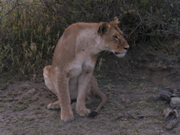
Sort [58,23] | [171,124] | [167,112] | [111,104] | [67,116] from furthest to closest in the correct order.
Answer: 1. [58,23]
2. [111,104]
3. [67,116]
4. [167,112]
5. [171,124]

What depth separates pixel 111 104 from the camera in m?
4.53

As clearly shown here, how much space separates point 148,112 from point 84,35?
132 centimetres

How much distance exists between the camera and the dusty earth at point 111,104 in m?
3.83

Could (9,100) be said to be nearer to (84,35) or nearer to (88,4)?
(84,35)

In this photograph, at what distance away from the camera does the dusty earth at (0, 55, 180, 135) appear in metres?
3.83

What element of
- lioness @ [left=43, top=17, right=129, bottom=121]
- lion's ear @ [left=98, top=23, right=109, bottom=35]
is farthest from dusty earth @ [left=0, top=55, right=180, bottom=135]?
lion's ear @ [left=98, top=23, right=109, bottom=35]

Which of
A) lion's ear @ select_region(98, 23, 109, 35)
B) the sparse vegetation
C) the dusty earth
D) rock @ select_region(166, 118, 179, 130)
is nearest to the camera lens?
rock @ select_region(166, 118, 179, 130)

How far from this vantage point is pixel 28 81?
5375 millimetres

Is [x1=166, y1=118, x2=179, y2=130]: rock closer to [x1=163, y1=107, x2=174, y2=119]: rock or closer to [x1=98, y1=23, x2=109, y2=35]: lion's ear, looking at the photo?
[x1=163, y1=107, x2=174, y2=119]: rock

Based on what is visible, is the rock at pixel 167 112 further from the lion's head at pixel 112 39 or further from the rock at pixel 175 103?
the lion's head at pixel 112 39

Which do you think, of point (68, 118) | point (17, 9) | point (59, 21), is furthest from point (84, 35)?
point (17, 9)

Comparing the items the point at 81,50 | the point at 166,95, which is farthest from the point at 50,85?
the point at 166,95

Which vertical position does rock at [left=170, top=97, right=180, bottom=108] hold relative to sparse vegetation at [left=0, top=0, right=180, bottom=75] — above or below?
below

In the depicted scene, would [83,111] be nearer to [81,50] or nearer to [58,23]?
[81,50]
